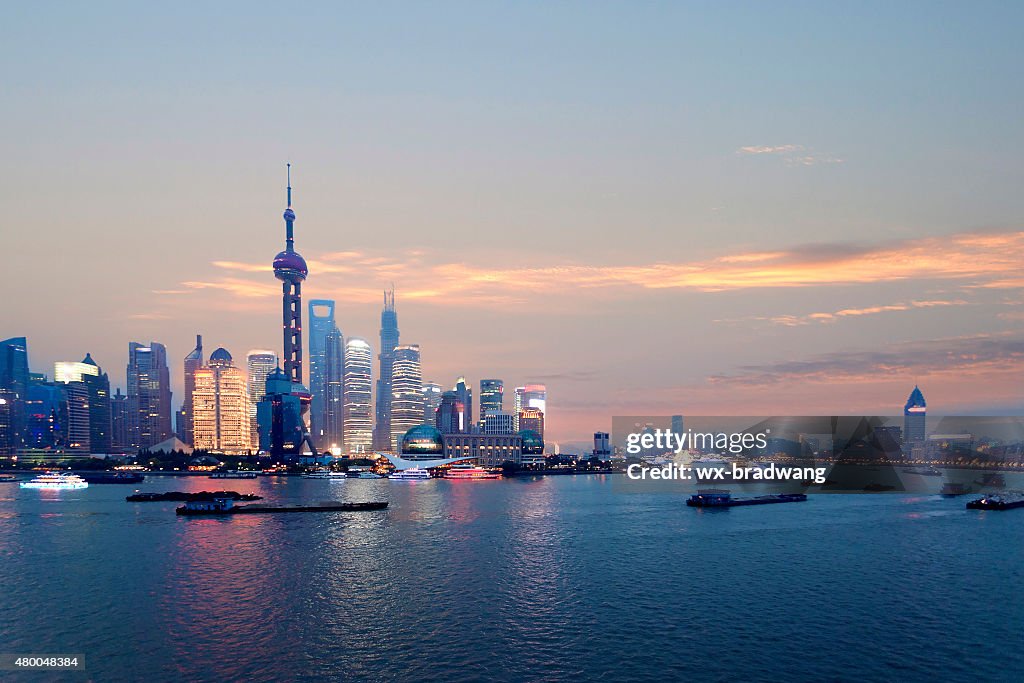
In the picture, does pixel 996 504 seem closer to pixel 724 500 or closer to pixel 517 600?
pixel 724 500

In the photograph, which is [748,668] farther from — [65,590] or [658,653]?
[65,590]

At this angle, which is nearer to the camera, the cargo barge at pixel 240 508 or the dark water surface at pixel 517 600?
the dark water surface at pixel 517 600

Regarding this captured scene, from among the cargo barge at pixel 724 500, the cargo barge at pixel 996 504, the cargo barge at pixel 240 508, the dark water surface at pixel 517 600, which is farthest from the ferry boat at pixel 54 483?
the cargo barge at pixel 996 504

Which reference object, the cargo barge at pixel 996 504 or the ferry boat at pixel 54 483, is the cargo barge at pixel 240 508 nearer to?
the ferry boat at pixel 54 483

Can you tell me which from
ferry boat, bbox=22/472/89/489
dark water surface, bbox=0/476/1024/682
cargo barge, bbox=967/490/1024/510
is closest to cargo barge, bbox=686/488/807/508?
dark water surface, bbox=0/476/1024/682

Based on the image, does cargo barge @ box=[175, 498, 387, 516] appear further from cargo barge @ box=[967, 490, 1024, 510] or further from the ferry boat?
cargo barge @ box=[967, 490, 1024, 510]

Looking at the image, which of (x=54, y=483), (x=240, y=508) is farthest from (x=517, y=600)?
(x=54, y=483)

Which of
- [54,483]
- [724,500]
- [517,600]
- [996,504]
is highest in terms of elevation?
[517,600]

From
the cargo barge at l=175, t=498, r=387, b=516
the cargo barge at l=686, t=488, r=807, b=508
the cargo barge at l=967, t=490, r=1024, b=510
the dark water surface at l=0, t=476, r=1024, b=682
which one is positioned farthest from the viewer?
the cargo barge at l=686, t=488, r=807, b=508
